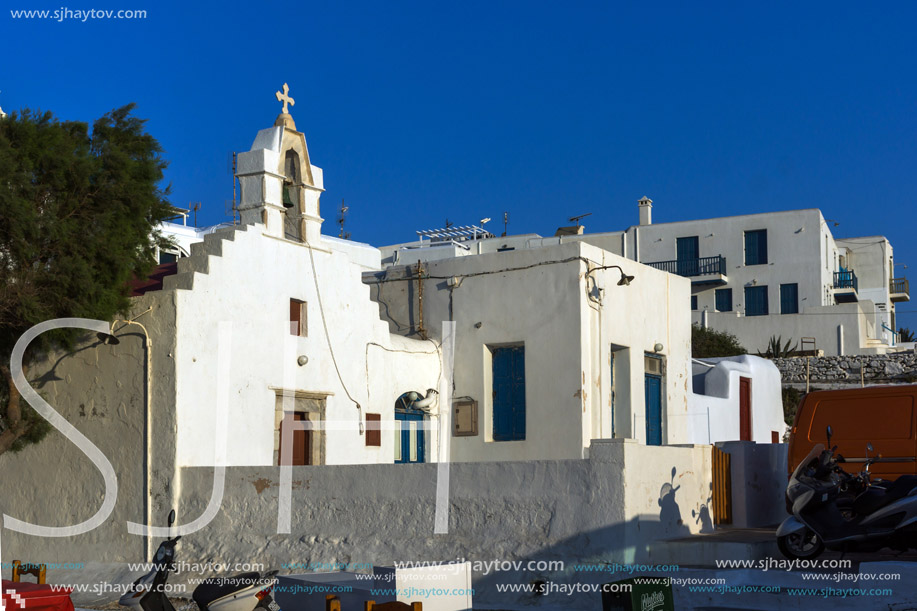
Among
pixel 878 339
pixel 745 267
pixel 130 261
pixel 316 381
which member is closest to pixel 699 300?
pixel 745 267

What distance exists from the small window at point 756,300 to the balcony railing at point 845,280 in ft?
13.4

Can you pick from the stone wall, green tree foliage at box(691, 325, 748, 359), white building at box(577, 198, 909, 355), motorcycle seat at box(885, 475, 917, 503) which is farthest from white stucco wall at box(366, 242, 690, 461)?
white building at box(577, 198, 909, 355)

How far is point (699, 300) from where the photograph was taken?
47625 millimetres

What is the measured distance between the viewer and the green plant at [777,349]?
37156mm

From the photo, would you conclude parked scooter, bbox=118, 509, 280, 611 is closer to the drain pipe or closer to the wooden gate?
the wooden gate

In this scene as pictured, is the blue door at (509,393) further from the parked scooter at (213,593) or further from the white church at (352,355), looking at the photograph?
the parked scooter at (213,593)

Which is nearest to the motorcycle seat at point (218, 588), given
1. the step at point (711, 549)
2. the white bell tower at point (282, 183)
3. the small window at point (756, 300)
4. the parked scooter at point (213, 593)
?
the parked scooter at point (213, 593)

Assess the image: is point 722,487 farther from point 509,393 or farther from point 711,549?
point 509,393

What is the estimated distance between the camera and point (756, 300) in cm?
4572

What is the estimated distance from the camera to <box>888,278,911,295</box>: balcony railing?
175 feet

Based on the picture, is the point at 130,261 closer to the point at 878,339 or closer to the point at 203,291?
the point at 203,291

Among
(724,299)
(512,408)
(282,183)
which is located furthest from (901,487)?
(724,299)

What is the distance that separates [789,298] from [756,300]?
156 cm

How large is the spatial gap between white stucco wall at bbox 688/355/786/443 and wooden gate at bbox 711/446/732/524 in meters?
6.71
